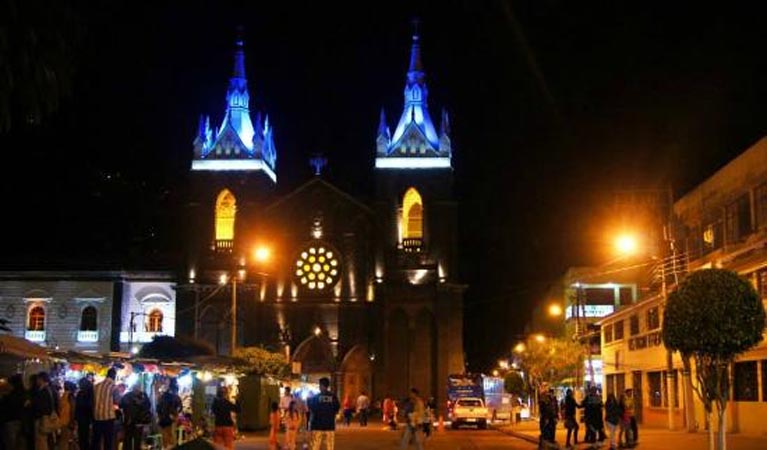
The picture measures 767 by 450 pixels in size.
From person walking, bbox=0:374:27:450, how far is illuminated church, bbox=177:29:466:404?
46.0 metres

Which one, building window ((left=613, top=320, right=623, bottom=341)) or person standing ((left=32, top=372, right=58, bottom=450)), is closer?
person standing ((left=32, top=372, right=58, bottom=450))

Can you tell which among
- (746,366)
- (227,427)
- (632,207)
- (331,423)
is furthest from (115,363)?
(632,207)

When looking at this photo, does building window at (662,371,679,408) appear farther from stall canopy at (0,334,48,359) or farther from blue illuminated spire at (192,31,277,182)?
blue illuminated spire at (192,31,277,182)

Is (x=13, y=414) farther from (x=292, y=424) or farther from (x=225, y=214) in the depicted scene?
(x=225, y=214)

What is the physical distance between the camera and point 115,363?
23.3m

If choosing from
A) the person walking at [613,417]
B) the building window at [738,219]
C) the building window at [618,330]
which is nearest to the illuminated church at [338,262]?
the building window at [618,330]

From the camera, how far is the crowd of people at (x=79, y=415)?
1777cm

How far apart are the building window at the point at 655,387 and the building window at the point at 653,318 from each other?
201cm

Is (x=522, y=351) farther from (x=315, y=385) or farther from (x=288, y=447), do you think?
(x=288, y=447)

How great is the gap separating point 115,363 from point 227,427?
377 centimetres

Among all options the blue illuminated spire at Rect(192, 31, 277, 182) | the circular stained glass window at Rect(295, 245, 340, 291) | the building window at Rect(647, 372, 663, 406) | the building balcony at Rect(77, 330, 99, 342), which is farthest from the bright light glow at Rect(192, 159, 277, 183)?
the building window at Rect(647, 372, 663, 406)

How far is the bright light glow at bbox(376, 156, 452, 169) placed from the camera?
68062 millimetres

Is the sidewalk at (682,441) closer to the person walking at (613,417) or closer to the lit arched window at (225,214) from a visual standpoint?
the person walking at (613,417)

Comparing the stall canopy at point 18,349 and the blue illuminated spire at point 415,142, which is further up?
the blue illuminated spire at point 415,142
